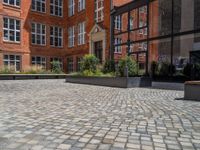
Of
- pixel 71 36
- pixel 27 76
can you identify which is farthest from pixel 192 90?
pixel 71 36

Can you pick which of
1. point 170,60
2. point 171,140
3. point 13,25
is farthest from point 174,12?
point 13,25

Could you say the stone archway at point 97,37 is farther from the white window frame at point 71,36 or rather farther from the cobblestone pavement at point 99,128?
the cobblestone pavement at point 99,128

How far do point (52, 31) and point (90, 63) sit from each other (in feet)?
53.7

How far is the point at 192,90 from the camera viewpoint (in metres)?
9.12

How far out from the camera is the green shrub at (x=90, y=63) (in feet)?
63.6

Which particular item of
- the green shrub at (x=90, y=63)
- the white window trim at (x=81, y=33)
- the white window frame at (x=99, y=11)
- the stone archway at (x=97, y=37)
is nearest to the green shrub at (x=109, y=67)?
the green shrub at (x=90, y=63)

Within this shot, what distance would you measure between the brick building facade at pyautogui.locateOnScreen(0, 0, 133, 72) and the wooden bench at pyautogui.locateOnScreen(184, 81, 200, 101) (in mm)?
16092

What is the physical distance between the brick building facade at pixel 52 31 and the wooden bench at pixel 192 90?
16.1m

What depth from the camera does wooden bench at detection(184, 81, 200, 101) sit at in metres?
8.97

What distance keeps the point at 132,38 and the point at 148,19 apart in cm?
222

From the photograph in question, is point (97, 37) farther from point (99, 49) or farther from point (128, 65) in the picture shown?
point (128, 65)

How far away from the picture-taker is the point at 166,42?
16875 mm

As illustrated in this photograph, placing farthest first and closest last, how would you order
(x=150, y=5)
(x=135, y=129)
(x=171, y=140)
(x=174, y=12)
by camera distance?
(x=150, y=5) → (x=174, y=12) → (x=135, y=129) → (x=171, y=140)

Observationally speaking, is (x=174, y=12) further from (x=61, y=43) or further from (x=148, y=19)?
(x=61, y=43)
